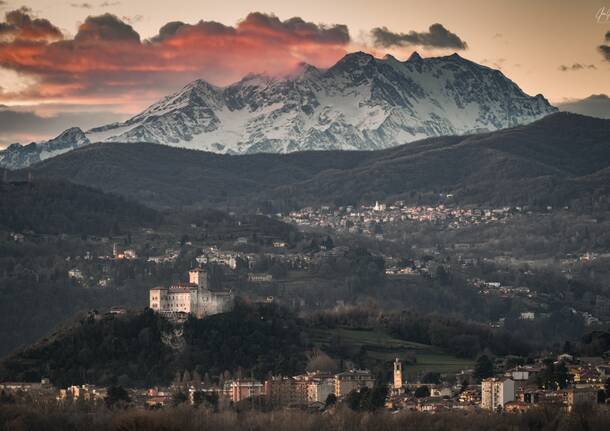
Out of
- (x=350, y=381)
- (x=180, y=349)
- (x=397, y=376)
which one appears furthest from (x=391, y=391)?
(x=180, y=349)

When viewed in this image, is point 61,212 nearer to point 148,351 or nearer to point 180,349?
point 180,349

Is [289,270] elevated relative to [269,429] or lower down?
elevated

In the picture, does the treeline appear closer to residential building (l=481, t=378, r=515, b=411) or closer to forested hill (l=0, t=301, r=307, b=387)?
→ residential building (l=481, t=378, r=515, b=411)

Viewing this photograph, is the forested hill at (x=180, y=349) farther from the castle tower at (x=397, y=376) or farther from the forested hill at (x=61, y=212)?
the forested hill at (x=61, y=212)

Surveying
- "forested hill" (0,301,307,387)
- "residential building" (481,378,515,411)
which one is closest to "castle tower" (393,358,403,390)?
"forested hill" (0,301,307,387)

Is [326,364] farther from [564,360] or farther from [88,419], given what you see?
[88,419]

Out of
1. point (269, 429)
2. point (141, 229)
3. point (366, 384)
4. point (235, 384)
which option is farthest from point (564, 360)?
point (141, 229)

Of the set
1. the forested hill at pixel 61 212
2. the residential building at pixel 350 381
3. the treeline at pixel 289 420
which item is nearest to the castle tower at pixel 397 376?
the residential building at pixel 350 381

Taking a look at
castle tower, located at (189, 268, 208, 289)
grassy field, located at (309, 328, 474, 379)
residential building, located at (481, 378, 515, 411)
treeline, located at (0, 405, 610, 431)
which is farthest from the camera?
castle tower, located at (189, 268, 208, 289)
